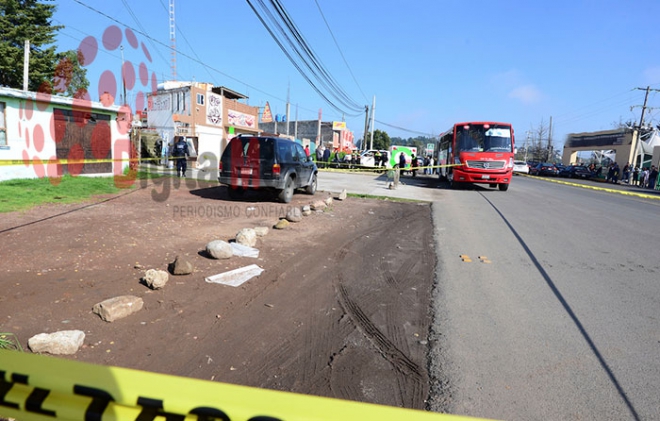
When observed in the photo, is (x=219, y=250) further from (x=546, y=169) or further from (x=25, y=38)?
(x=546, y=169)

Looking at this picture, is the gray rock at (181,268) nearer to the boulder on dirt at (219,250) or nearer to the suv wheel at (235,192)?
the boulder on dirt at (219,250)

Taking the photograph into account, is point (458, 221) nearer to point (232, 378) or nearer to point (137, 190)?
point (232, 378)

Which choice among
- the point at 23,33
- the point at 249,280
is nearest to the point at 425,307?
the point at 249,280

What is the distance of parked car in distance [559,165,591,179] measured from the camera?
42.3m

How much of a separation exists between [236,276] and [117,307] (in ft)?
5.04

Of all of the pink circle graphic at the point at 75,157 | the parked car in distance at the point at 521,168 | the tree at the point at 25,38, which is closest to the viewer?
the pink circle graphic at the point at 75,157

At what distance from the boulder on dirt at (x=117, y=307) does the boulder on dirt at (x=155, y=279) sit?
0.47 meters

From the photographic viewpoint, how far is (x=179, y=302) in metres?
4.15

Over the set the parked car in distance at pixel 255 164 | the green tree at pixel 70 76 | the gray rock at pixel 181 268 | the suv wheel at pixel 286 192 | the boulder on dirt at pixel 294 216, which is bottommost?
the gray rock at pixel 181 268

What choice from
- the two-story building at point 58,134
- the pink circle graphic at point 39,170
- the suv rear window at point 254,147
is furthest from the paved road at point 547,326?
the pink circle graphic at point 39,170

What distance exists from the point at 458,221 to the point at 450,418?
30.3ft

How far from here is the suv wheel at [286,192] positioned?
37.1ft

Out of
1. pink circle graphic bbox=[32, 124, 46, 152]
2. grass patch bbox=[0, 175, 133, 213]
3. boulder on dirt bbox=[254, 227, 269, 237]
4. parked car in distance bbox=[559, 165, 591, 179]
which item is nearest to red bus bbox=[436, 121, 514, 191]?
boulder on dirt bbox=[254, 227, 269, 237]

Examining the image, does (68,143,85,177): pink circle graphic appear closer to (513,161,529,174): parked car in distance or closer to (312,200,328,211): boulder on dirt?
(312,200,328,211): boulder on dirt
